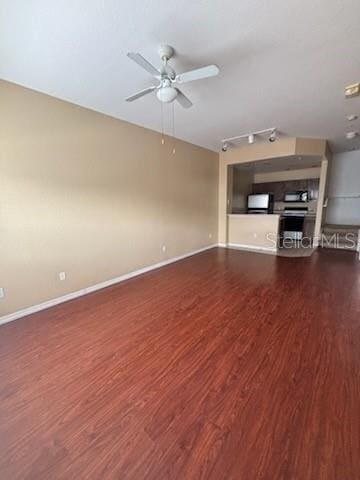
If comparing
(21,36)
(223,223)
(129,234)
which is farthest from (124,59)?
(223,223)

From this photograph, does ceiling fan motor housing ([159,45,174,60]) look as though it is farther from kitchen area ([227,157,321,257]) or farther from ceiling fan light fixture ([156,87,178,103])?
kitchen area ([227,157,321,257])

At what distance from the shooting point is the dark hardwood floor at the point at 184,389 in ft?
3.94

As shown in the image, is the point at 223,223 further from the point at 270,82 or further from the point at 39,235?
the point at 39,235

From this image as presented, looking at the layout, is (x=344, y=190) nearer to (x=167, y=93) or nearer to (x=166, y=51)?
(x=167, y=93)

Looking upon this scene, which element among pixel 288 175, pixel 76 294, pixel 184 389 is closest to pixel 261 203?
pixel 288 175

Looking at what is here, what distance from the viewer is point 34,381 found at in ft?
5.77

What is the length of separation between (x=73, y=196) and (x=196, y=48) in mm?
2292

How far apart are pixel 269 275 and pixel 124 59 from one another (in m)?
3.77

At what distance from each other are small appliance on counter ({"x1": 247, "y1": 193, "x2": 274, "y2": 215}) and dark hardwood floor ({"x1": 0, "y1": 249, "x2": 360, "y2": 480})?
15.4 feet

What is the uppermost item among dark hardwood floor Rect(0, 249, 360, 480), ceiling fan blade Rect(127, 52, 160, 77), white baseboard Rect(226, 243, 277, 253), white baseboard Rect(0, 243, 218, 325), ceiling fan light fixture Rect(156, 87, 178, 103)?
ceiling fan blade Rect(127, 52, 160, 77)

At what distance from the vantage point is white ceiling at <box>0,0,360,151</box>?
64.7 inches

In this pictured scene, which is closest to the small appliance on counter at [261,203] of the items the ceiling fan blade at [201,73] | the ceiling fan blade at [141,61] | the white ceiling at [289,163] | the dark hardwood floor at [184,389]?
the white ceiling at [289,163]

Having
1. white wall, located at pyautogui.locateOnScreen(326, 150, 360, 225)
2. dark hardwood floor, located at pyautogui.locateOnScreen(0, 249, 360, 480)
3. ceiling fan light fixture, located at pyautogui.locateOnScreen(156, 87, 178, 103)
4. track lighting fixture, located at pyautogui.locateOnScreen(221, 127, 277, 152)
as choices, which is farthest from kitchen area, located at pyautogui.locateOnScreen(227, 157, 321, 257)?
ceiling fan light fixture, located at pyautogui.locateOnScreen(156, 87, 178, 103)

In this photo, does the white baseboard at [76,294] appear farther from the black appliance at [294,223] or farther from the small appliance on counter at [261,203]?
the black appliance at [294,223]
